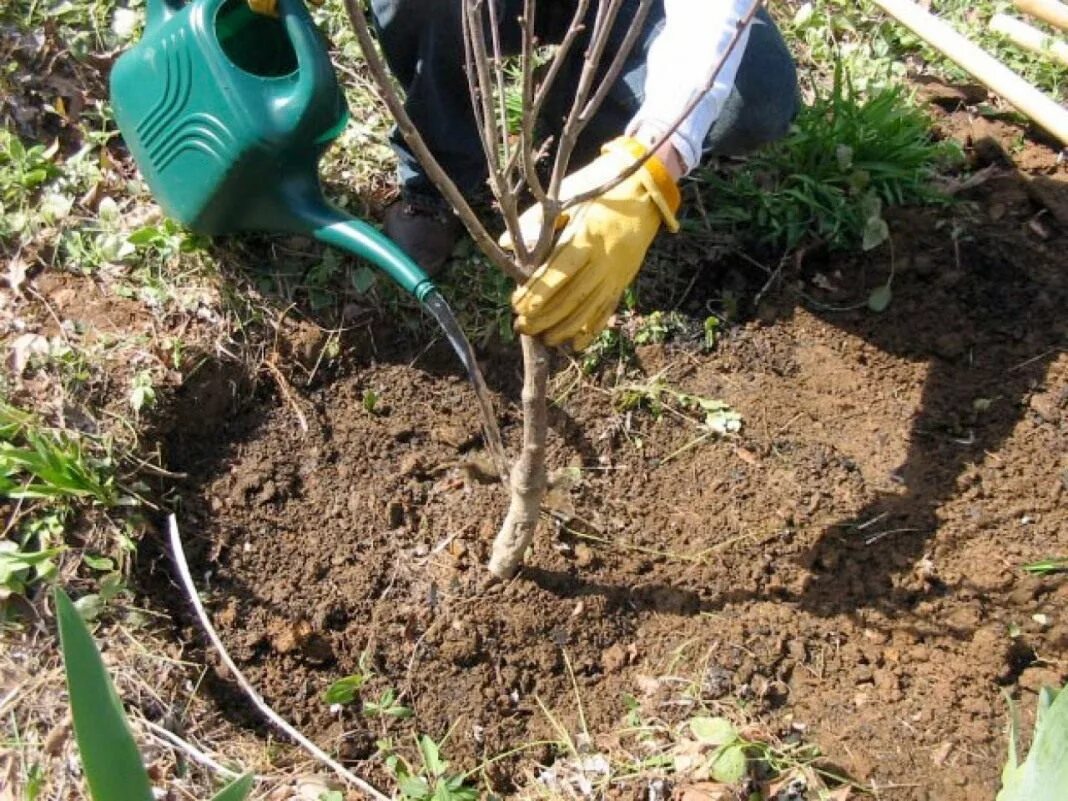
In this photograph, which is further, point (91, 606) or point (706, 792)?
point (91, 606)

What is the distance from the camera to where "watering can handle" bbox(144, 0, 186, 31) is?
1.76 metres

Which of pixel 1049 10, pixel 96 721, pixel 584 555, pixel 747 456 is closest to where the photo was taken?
pixel 96 721

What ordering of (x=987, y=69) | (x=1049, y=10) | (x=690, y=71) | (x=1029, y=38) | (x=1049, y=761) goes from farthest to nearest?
(x=1029, y=38)
(x=1049, y=10)
(x=987, y=69)
(x=690, y=71)
(x=1049, y=761)

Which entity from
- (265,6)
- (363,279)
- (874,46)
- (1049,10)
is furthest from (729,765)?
(874,46)

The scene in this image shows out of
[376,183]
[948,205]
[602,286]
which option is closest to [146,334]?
[376,183]

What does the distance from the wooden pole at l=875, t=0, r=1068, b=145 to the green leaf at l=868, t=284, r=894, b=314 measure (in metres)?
0.41

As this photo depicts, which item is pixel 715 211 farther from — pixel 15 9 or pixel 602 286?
pixel 15 9

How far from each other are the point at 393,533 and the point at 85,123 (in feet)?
3.87

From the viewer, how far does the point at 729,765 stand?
141 cm

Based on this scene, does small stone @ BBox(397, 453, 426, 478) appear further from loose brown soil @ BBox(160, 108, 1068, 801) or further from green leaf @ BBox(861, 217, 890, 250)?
green leaf @ BBox(861, 217, 890, 250)

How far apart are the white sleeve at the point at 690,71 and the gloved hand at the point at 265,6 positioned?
1.90 feet

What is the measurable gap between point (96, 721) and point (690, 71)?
1.16 metres

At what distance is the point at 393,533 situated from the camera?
69.0 inches

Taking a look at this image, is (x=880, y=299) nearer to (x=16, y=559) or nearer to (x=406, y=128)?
(x=406, y=128)
